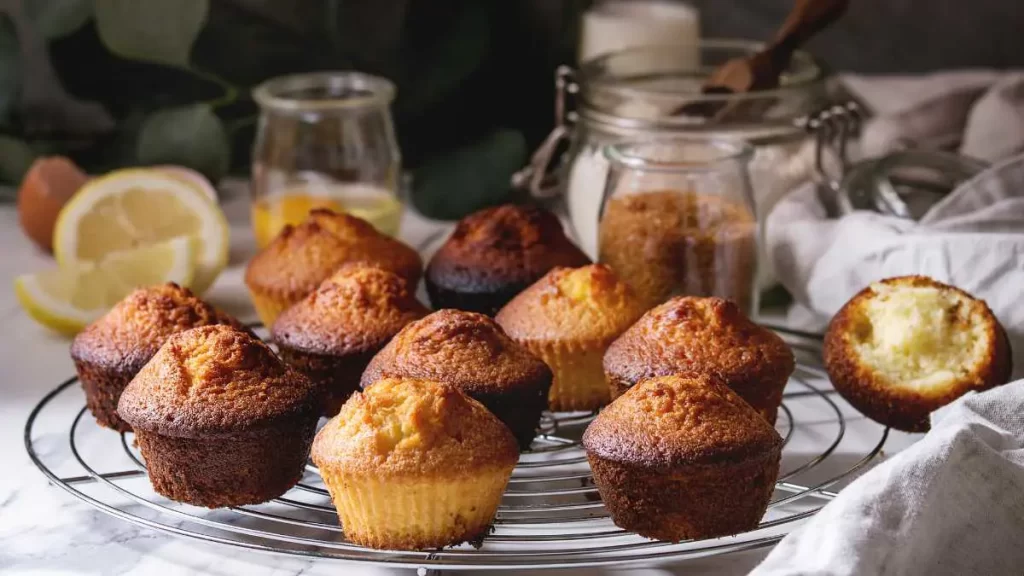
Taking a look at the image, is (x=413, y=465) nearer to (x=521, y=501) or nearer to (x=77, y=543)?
(x=521, y=501)

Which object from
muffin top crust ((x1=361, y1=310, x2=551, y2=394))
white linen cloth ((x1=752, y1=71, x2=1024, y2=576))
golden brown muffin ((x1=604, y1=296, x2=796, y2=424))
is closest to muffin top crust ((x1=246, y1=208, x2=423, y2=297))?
muffin top crust ((x1=361, y1=310, x2=551, y2=394))

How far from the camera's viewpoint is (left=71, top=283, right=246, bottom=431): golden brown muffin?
1748 millimetres

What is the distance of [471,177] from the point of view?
286cm

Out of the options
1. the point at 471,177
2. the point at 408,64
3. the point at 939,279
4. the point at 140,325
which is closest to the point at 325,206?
the point at 471,177

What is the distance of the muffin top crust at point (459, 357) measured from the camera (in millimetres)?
1641

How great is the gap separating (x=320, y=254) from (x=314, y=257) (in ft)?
0.04

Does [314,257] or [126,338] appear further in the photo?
[314,257]

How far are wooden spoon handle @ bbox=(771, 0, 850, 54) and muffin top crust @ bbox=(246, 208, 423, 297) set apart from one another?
749 millimetres

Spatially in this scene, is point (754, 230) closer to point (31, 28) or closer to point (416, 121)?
point (416, 121)

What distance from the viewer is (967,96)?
282 cm

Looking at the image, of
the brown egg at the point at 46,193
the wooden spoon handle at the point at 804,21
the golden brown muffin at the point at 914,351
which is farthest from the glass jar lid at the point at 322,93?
the golden brown muffin at the point at 914,351

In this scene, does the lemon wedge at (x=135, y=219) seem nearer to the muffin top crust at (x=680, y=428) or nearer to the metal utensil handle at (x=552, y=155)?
the metal utensil handle at (x=552, y=155)

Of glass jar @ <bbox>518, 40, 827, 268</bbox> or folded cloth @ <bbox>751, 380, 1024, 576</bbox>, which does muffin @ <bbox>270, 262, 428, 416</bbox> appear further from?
folded cloth @ <bbox>751, 380, 1024, 576</bbox>

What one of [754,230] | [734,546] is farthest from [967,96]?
[734,546]
